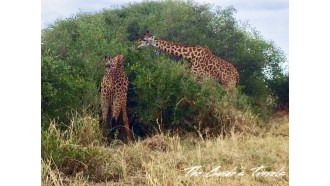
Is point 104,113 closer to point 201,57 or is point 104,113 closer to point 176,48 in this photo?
point 176,48

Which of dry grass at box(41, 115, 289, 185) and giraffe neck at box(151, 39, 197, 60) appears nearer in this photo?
dry grass at box(41, 115, 289, 185)

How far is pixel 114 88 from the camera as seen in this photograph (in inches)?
244

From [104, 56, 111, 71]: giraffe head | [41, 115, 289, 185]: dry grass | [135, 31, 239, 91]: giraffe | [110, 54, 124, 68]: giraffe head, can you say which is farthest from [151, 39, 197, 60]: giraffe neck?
[41, 115, 289, 185]: dry grass

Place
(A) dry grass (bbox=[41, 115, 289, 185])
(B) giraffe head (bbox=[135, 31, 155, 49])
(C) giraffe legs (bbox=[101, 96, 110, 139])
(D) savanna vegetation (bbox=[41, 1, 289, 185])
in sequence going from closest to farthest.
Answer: (A) dry grass (bbox=[41, 115, 289, 185]) < (D) savanna vegetation (bbox=[41, 1, 289, 185]) < (C) giraffe legs (bbox=[101, 96, 110, 139]) < (B) giraffe head (bbox=[135, 31, 155, 49])

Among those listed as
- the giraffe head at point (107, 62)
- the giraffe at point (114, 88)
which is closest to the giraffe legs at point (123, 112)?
the giraffe at point (114, 88)

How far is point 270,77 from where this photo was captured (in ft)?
20.9

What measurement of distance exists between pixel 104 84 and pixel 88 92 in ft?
0.56

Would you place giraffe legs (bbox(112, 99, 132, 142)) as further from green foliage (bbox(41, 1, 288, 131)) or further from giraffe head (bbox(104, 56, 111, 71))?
giraffe head (bbox(104, 56, 111, 71))

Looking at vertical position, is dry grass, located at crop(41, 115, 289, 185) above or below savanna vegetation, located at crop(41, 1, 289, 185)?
below

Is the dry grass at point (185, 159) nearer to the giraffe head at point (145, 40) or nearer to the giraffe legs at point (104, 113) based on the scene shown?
the giraffe legs at point (104, 113)

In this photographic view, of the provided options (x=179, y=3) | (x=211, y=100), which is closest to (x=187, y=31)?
(x=179, y=3)

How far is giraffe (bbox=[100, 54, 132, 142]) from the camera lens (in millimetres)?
6199

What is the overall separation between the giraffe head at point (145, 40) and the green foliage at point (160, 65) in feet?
0.16
